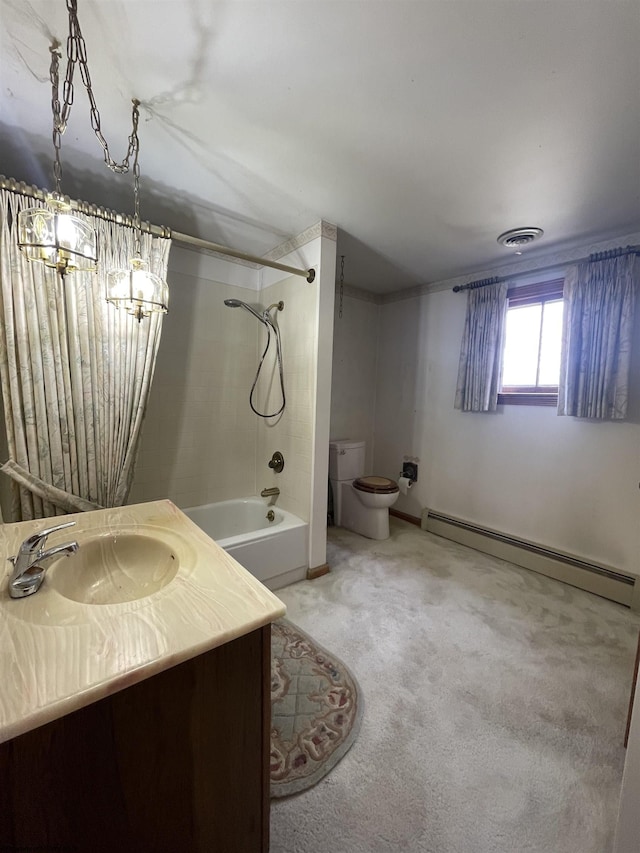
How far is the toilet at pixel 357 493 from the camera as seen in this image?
2.77m

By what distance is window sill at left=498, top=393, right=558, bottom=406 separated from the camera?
2320mm

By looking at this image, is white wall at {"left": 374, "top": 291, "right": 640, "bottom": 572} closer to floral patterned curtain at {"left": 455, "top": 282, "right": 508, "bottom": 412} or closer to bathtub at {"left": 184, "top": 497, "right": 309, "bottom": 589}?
floral patterned curtain at {"left": 455, "top": 282, "right": 508, "bottom": 412}

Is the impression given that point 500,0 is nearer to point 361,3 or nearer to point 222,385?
point 361,3

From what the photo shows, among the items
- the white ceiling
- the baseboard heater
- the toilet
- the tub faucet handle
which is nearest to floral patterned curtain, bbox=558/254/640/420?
the white ceiling

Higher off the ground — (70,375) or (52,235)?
(52,235)

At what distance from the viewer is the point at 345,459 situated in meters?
3.11

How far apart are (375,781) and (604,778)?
75 centimetres

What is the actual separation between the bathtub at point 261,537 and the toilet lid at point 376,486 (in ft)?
2.47

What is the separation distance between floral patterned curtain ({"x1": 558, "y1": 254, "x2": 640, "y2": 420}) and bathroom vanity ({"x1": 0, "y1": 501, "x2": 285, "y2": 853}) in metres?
2.29

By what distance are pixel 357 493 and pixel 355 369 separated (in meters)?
1.28

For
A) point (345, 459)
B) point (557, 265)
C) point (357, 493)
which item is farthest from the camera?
point (345, 459)

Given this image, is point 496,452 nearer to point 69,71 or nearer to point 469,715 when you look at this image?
→ point 469,715

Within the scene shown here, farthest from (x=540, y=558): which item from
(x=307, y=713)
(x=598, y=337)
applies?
(x=307, y=713)

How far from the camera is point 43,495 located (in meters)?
1.45
